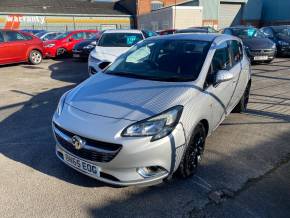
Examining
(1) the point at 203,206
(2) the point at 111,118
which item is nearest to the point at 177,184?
(1) the point at 203,206

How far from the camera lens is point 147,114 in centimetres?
315

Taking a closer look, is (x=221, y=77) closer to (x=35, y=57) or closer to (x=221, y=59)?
(x=221, y=59)

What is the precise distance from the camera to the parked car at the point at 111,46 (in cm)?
874

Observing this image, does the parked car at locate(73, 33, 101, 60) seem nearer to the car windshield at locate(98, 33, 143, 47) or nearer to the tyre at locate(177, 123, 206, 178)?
the car windshield at locate(98, 33, 143, 47)

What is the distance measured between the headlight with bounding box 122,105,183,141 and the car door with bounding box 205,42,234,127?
0.90 metres

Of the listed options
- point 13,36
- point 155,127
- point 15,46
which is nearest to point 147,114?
point 155,127

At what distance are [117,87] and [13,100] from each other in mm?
4481

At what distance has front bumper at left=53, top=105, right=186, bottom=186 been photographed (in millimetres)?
2969

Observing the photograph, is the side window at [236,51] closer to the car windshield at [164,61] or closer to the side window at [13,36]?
the car windshield at [164,61]

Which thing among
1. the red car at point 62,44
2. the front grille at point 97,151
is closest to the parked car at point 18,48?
the red car at point 62,44

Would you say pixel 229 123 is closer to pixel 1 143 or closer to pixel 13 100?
pixel 1 143

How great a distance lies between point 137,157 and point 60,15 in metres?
39.9

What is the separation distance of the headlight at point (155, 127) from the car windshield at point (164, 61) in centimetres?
86

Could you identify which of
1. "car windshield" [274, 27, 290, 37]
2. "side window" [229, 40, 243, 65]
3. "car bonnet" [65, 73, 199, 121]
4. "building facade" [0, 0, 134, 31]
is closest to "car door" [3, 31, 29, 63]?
"car bonnet" [65, 73, 199, 121]
